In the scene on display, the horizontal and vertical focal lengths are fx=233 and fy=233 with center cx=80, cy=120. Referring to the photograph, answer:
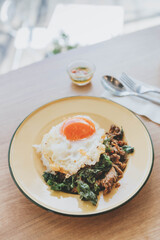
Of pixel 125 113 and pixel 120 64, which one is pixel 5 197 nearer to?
pixel 125 113

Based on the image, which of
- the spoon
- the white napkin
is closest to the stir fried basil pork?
the white napkin

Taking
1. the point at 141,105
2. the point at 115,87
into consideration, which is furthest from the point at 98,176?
the point at 115,87

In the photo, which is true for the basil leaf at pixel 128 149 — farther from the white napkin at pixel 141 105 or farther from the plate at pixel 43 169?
the white napkin at pixel 141 105

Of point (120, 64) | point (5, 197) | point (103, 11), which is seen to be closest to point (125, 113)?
point (120, 64)

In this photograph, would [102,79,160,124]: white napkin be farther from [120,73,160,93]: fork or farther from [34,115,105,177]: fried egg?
[34,115,105,177]: fried egg

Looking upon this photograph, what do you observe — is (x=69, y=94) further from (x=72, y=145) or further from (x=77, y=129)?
(x=72, y=145)

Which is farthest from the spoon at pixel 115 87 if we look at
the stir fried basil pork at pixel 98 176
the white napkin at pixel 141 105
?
the stir fried basil pork at pixel 98 176

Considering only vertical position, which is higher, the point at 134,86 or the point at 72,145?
the point at 134,86
